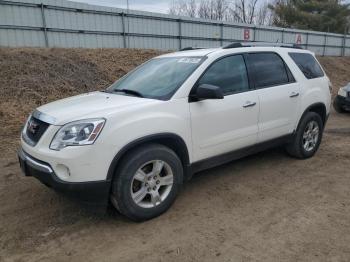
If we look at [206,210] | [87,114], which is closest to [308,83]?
[206,210]

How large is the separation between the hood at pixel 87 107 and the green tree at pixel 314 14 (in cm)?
3831

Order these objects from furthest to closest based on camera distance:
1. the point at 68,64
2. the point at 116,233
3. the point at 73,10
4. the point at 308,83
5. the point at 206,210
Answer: the point at 73,10, the point at 68,64, the point at 308,83, the point at 206,210, the point at 116,233

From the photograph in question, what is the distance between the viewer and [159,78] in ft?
14.1

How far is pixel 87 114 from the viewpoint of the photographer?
3.38 metres

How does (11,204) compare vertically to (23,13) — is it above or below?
below

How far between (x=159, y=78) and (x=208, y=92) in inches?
31.6

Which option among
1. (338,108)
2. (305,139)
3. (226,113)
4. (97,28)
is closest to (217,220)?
(226,113)

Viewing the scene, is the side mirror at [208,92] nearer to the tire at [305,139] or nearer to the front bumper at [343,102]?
the tire at [305,139]

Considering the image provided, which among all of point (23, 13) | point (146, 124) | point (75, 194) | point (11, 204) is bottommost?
point (11, 204)

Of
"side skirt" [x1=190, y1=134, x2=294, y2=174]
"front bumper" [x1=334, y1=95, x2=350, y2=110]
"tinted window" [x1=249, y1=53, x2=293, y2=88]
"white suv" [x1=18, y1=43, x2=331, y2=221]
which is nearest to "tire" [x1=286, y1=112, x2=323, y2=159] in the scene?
"white suv" [x1=18, y1=43, x2=331, y2=221]

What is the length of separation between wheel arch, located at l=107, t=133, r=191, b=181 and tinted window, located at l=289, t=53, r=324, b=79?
2.65 meters

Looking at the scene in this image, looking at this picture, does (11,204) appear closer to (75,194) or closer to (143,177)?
(75,194)

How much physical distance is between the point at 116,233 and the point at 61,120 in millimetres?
1240

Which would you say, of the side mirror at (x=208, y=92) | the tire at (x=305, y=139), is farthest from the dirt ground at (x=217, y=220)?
the side mirror at (x=208, y=92)
